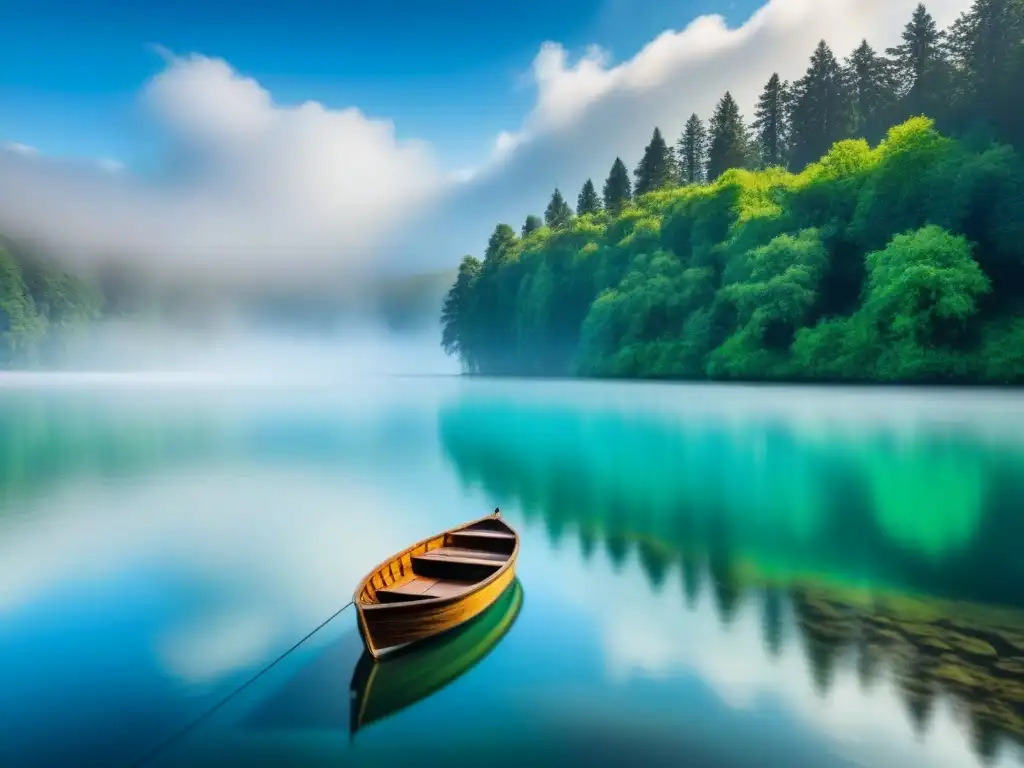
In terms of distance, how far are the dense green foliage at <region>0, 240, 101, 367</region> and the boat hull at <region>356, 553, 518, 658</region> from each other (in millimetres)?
132611

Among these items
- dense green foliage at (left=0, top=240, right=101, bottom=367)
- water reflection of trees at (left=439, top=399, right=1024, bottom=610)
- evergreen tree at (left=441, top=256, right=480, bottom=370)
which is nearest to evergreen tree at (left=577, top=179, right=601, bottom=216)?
evergreen tree at (left=441, top=256, right=480, bottom=370)

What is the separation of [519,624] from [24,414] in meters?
46.0

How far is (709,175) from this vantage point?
291ft

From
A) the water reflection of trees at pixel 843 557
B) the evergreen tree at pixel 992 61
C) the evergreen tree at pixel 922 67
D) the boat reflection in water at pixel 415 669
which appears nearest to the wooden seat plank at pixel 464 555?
the boat reflection in water at pixel 415 669

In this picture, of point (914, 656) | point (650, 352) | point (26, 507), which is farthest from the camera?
point (650, 352)

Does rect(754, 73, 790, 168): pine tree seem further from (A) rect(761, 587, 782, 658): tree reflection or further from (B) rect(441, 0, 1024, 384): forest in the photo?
(A) rect(761, 587, 782, 658): tree reflection

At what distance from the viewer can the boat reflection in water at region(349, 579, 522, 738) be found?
270 inches

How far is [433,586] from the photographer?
8945mm

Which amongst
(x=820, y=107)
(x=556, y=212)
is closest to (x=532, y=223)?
(x=556, y=212)

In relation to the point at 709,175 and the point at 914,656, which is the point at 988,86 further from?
the point at 914,656

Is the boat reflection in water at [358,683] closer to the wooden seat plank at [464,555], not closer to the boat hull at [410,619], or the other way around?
the boat hull at [410,619]

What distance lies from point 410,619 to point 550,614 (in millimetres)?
2855

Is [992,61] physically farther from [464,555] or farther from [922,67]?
[464,555]

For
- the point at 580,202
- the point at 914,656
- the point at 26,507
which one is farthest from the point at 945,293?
the point at 580,202
